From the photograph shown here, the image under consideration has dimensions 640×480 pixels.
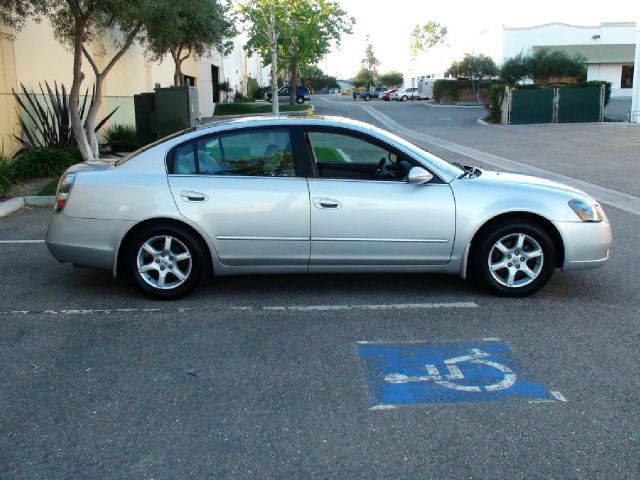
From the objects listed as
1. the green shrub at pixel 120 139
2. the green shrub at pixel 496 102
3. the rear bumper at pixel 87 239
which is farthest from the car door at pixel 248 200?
the green shrub at pixel 496 102

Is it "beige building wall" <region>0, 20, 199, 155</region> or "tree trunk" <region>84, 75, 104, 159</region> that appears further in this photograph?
"beige building wall" <region>0, 20, 199, 155</region>

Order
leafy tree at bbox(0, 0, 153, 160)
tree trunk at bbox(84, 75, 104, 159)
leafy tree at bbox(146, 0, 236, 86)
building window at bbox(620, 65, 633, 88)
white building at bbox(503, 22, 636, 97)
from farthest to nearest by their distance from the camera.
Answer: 1. building window at bbox(620, 65, 633, 88)
2. white building at bbox(503, 22, 636, 97)
3. leafy tree at bbox(146, 0, 236, 86)
4. tree trunk at bbox(84, 75, 104, 159)
5. leafy tree at bbox(0, 0, 153, 160)

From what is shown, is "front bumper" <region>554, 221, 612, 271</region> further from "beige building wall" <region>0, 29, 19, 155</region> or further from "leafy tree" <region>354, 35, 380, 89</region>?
"leafy tree" <region>354, 35, 380, 89</region>

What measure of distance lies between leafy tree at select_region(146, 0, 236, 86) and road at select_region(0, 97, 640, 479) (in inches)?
→ 357

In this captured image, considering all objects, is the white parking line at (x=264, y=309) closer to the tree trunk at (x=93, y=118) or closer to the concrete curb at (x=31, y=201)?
the concrete curb at (x=31, y=201)

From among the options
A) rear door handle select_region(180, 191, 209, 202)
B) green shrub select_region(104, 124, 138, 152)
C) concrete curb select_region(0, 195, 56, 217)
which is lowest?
concrete curb select_region(0, 195, 56, 217)

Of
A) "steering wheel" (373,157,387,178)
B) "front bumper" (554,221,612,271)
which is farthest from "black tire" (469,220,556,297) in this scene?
"steering wheel" (373,157,387,178)

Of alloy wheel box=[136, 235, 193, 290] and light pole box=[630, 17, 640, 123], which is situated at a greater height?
light pole box=[630, 17, 640, 123]

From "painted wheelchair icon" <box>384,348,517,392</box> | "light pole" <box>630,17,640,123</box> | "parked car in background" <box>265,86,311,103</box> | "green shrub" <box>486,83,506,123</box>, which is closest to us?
"painted wheelchair icon" <box>384,348,517,392</box>

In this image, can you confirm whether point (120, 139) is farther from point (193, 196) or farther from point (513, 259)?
point (513, 259)

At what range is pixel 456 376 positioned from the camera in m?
4.34

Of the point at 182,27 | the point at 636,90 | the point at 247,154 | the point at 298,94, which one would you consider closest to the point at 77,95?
the point at 247,154

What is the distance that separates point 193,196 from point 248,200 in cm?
47

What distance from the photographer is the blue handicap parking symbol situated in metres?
4.08
